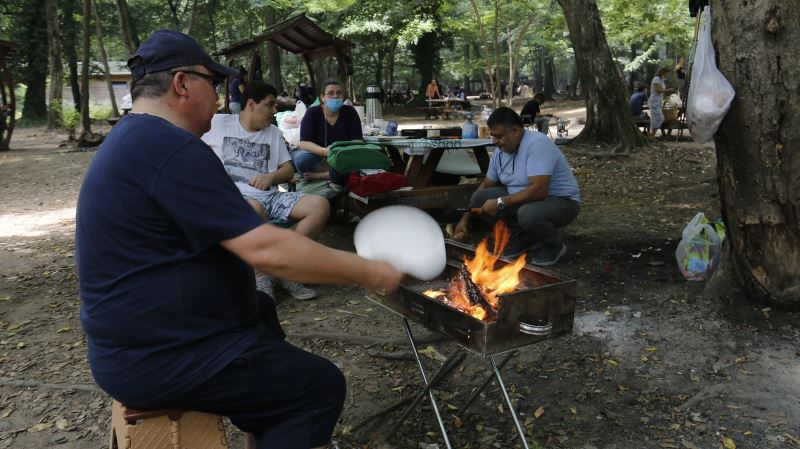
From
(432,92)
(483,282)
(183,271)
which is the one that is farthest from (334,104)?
(432,92)

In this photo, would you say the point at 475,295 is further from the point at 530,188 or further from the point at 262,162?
the point at 262,162

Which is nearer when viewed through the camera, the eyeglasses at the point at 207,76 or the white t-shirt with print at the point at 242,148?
the eyeglasses at the point at 207,76

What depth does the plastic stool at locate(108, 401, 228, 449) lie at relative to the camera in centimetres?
200

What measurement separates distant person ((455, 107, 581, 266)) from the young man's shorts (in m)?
1.47

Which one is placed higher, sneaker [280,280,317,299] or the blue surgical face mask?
the blue surgical face mask

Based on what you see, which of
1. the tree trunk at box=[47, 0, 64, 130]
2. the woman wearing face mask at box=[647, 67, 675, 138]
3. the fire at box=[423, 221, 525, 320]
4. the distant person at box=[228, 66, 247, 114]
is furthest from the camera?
the tree trunk at box=[47, 0, 64, 130]

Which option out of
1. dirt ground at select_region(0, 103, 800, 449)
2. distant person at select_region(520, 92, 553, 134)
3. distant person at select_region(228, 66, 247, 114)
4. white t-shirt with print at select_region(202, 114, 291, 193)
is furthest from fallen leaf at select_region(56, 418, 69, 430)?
distant person at select_region(520, 92, 553, 134)

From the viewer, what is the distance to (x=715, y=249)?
190 inches

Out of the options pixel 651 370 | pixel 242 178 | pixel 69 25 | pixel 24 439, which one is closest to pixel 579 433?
pixel 651 370

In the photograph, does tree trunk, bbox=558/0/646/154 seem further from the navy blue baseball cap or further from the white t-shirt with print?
the navy blue baseball cap

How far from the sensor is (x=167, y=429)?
204cm

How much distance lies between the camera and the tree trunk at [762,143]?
3809mm

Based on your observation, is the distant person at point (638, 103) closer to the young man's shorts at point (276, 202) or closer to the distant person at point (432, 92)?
the young man's shorts at point (276, 202)

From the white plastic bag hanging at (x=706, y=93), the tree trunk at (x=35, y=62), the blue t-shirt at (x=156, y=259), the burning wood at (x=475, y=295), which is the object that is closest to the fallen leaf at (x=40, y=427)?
the blue t-shirt at (x=156, y=259)
